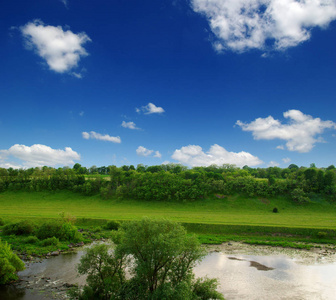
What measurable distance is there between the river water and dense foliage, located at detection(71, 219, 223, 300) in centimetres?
506

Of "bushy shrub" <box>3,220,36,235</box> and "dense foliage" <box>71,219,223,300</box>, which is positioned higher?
"dense foliage" <box>71,219,223,300</box>

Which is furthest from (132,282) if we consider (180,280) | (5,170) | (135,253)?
(5,170)

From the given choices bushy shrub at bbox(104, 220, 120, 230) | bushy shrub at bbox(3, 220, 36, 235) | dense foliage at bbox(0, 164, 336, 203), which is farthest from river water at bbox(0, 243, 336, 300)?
dense foliage at bbox(0, 164, 336, 203)

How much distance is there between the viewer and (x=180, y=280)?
22.1 meters

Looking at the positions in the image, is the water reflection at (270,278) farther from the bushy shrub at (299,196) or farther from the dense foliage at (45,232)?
the bushy shrub at (299,196)

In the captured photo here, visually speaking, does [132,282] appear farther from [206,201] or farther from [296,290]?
[206,201]

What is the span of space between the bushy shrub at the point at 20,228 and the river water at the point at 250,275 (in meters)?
16.9

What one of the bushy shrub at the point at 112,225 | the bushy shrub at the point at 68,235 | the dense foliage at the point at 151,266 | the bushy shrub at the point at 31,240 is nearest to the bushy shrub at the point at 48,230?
the bushy shrub at the point at 68,235

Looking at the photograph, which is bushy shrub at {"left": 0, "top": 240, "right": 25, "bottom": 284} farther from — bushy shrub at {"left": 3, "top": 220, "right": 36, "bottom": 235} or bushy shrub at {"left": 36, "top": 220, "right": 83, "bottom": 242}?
bushy shrub at {"left": 3, "top": 220, "right": 36, "bottom": 235}

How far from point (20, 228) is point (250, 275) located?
158ft

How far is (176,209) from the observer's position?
86.9m

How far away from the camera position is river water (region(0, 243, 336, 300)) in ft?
86.7

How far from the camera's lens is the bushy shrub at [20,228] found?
163 ft

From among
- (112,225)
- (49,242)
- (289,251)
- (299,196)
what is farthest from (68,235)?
(299,196)
